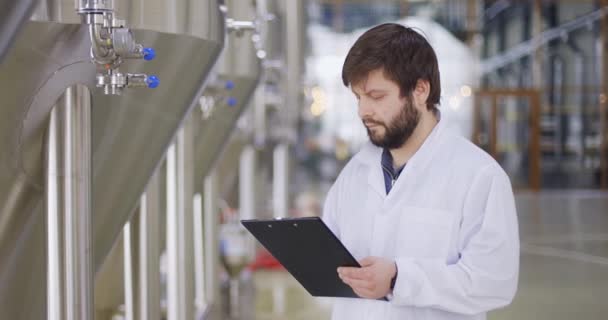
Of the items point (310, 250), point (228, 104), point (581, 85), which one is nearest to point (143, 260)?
point (228, 104)

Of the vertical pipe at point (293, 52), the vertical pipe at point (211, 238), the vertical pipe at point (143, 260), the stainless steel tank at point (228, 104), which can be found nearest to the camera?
the vertical pipe at point (143, 260)

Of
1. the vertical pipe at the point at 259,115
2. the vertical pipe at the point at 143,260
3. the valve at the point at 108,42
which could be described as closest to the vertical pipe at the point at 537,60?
the vertical pipe at the point at 259,115

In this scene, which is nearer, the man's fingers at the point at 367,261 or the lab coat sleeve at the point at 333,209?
the man's fingers at the point at 367,261

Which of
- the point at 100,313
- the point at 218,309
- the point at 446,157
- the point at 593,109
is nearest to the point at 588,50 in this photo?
the point at 593,109

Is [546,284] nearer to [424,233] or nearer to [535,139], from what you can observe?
[424,233]

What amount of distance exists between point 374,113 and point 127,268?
1.60 metres

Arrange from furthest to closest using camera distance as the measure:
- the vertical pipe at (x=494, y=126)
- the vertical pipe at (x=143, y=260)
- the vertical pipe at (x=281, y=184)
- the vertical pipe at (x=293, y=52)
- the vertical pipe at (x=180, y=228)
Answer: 1. the vertical pipe at (x=494, y=126)
2. the vertical pipe at (x=281, y=184)
3. the vertical pipe at (x=293, y=52)
4. the vertical pipe at (x=180, y=228)
5. the vertical pipe at (x=143, y=260)

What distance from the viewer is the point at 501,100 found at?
16.9 metres

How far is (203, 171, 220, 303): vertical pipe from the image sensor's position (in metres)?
4.95

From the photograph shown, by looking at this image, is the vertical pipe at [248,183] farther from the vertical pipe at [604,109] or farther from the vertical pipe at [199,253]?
the vertical pipe at [604,109]

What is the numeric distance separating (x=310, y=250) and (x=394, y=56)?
0.45 m

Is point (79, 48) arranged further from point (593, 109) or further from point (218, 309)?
point (593, 109)

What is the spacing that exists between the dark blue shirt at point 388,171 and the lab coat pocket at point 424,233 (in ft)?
0.31

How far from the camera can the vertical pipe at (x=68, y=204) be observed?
176 cm
